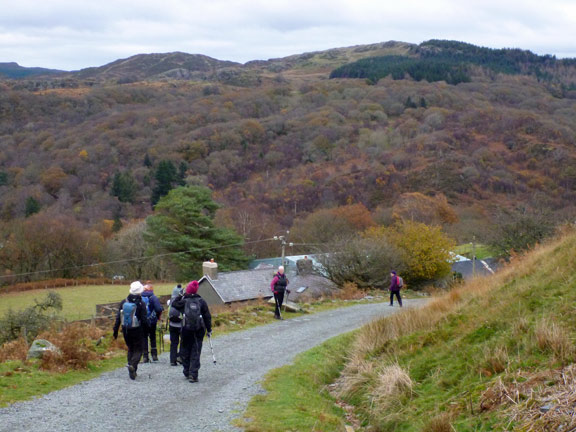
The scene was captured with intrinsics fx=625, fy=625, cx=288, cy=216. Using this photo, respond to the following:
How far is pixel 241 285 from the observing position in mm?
31438

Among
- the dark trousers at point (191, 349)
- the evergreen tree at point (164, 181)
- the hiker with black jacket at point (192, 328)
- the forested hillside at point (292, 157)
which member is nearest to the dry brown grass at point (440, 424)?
the hiker with black jacket at point (192, 328)

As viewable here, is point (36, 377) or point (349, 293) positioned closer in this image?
point (36, 377)

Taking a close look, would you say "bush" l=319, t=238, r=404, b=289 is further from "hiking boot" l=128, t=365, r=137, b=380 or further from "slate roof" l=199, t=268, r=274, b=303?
"hiking boot" l=128, t=365, r=137, b=380

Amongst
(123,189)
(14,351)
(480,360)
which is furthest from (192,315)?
(123,189)

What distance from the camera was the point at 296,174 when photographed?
131000 mm

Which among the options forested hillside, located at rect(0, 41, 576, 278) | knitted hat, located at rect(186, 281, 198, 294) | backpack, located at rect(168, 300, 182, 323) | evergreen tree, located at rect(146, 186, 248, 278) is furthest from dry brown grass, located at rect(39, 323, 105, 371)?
forested hillside, located at rect(0, 41, 576, 278)

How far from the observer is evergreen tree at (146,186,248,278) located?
5616 cm

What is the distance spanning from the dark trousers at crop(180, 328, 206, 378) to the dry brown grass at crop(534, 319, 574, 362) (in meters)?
5.28

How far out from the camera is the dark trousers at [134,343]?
10.4 m

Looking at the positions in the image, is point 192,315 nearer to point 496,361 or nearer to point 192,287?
point 192,287

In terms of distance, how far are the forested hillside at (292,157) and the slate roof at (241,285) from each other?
111ft

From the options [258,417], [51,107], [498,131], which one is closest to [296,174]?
[498,131]

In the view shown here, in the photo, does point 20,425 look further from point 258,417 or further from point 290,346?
point 290,346

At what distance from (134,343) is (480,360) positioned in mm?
5590
